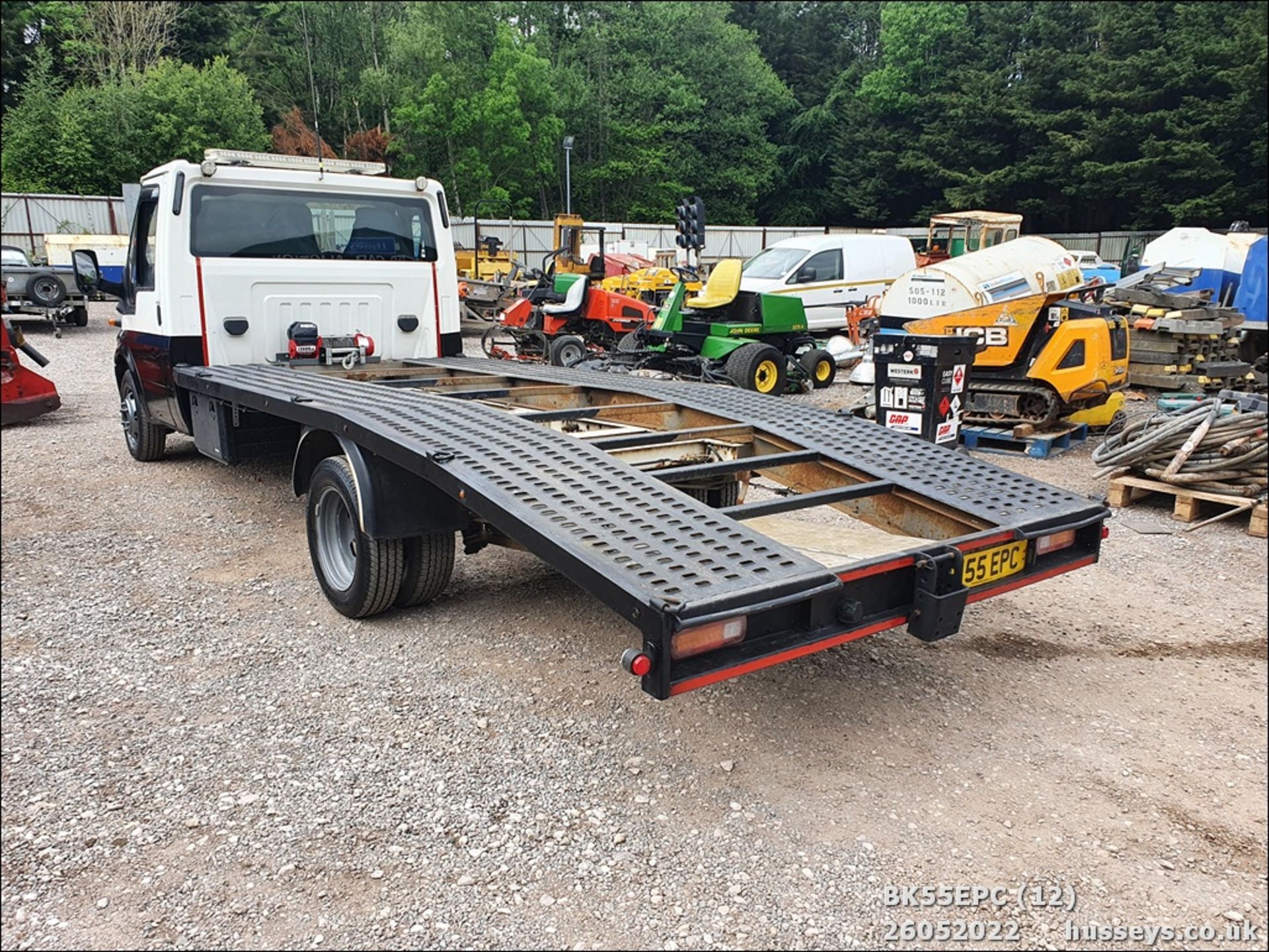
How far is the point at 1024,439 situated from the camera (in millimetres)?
7934

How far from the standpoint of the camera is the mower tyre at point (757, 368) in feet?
34.2

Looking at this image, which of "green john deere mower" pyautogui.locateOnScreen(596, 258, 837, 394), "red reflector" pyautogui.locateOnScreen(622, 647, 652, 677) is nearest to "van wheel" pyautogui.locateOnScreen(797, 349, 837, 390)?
"green john deere mower" pyautogui.locateOnScreen(596, 258, 837, 394)

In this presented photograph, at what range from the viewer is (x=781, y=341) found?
1211 cm

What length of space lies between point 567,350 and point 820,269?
16.9 ft

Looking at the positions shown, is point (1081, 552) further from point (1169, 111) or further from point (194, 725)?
point (1169, 111)

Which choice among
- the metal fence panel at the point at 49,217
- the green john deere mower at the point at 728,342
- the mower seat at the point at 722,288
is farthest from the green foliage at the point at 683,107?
the mower seat at the point at 722,288

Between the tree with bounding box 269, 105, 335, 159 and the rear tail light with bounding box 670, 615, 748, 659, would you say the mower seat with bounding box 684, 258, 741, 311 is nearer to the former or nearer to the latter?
the rear tail light with bounding box 670, 615, 748, 659

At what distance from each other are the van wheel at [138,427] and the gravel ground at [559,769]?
2653 millimetres

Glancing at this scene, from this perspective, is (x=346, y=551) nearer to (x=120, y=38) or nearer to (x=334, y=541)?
(x=334, y=541)

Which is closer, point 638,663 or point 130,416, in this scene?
point 638,663

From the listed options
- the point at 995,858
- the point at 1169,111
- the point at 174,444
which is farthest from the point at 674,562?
the point at 1169,111

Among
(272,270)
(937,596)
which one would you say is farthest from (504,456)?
(272,270)

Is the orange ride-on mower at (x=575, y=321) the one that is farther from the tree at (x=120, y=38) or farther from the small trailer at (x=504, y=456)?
the tree at (x=120, y=38)

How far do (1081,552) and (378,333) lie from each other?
4953 millimetres
